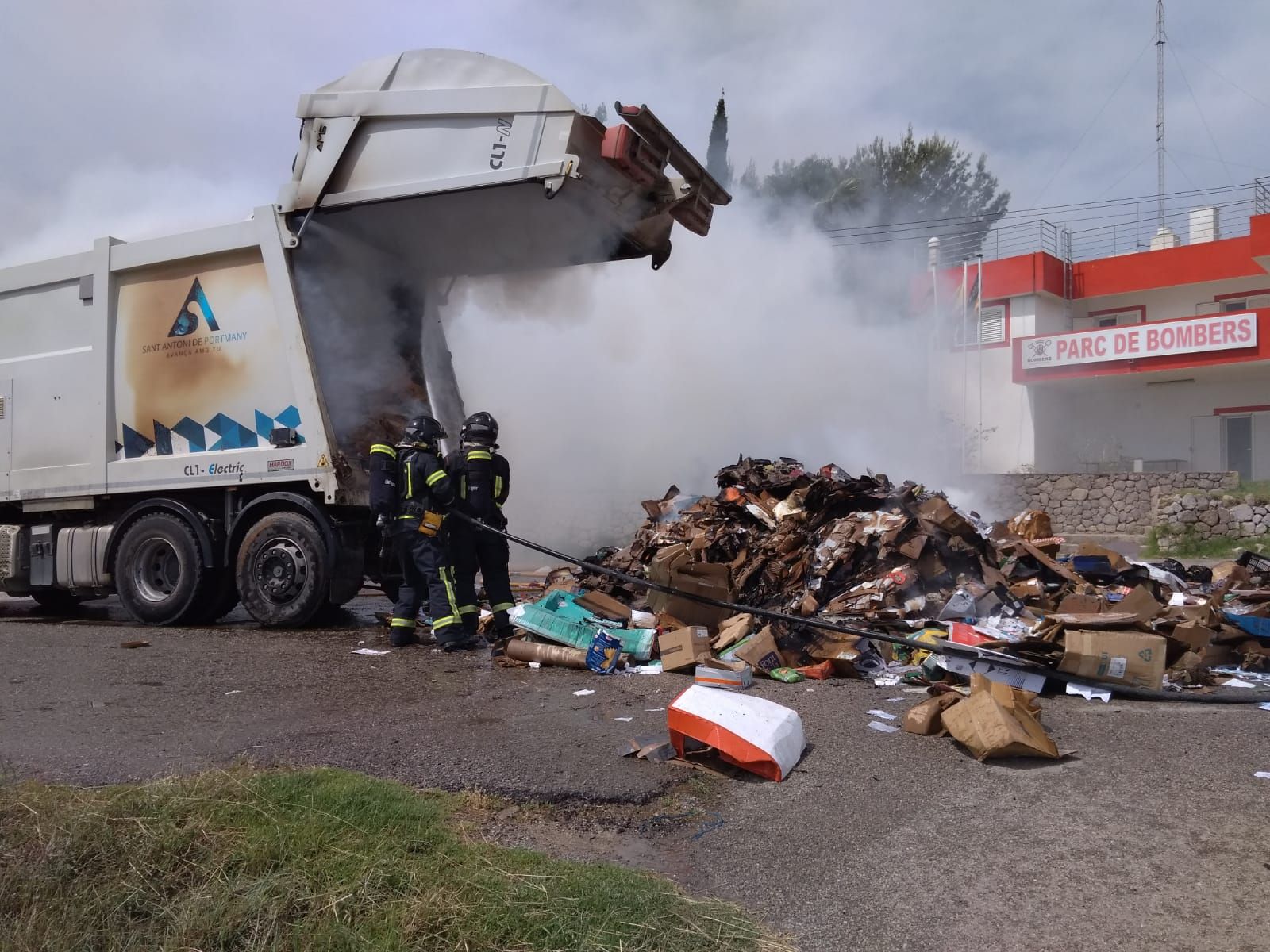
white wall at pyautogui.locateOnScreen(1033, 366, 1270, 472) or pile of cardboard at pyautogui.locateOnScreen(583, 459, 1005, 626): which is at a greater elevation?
white wall at pyautogui.locateOnScreen(1033, 366, 1270, 472)

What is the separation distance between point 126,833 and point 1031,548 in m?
5.98

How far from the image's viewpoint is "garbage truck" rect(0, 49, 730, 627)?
21.4 feet

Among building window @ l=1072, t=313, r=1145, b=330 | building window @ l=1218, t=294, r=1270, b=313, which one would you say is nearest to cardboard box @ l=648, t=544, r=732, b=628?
building window @ l=1072, t=313, r=1145, b=330

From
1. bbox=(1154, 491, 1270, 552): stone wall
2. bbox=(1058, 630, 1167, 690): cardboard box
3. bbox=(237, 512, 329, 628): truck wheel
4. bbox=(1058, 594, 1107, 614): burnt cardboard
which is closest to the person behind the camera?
bbox=(1058, 630, 1167, 690): cardboard box

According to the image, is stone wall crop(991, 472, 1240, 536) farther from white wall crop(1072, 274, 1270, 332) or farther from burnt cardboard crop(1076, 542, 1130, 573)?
burnt cardboard crop(1076, 542, 1130, 573)

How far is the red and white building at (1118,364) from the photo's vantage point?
20.5 meters

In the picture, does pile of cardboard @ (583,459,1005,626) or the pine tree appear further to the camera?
the pine tree

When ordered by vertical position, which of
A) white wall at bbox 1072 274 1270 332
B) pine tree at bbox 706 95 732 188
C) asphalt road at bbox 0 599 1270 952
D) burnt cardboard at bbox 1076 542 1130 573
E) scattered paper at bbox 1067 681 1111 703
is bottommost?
asphalt road at bbox 0 599 1270 952

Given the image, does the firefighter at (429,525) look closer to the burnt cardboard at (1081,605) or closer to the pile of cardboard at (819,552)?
the pile of cardboard at (819,552)

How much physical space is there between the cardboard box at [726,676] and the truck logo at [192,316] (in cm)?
459

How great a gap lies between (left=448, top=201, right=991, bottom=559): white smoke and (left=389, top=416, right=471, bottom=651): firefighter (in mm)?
2010

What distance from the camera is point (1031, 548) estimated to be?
6895mm

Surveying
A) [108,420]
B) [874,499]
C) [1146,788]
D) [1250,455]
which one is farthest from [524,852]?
[1250,455]

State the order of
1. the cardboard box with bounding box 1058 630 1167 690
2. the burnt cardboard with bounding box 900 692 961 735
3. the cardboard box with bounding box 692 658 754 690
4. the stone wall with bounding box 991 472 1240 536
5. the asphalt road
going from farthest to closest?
the stone wall with bounding box 991 472 1240 536 < the cardboard box with bounding box 692 658 754 690 < the cardboard box with bounding box 1058 630 1167 690 < the burnt cardboard with bounding box 900 692 961 735 < the asphalt road
